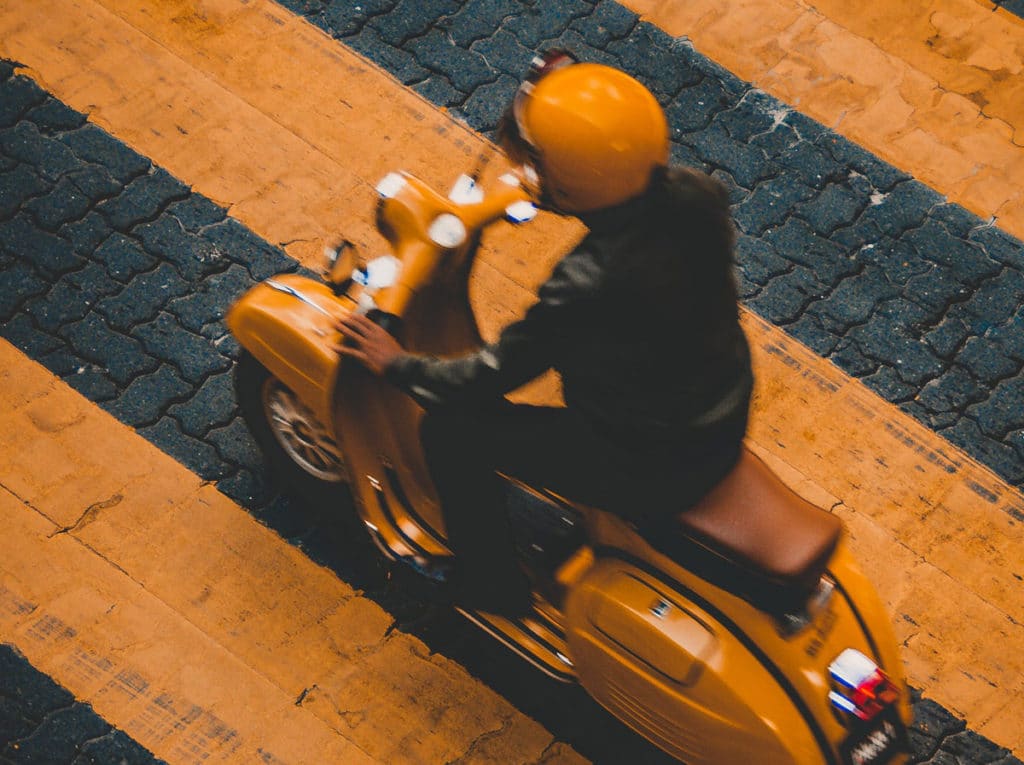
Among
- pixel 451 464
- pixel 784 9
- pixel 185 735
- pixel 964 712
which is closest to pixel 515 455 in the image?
pixel 451 464

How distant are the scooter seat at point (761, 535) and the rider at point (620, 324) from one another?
0.05 metres

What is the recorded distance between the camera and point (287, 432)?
3623 millimetres

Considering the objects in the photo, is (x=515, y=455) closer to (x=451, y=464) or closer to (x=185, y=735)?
(x=451, y=464)

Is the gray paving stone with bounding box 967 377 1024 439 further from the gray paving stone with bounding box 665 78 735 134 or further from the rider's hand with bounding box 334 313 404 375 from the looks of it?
the rider's hand with bounding box 334 313 404 375

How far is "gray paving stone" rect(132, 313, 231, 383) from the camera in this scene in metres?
4.16

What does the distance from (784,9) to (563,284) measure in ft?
11.6

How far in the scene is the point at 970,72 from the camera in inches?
205

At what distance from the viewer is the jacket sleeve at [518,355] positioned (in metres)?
2.37

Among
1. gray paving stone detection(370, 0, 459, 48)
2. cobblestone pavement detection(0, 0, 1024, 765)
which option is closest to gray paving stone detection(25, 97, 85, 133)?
cobblestone pavement detection(0, 0, 1024, 765)

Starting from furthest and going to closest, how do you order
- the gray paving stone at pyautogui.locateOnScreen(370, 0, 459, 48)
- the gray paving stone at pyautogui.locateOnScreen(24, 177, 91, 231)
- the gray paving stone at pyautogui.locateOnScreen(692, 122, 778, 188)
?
the gray paving stone at pyautogui.locateOnScreen(370, 0, 459, 48) → the gray paving stone at pyautogui.locateOnScreen(692, 122, 778, 188) → the gray paving stone at pyautogui.locateOnScreen(24, 177, 91, 231)

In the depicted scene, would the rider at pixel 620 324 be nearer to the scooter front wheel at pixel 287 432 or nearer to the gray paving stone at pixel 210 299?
the scooter front wheel at pixel 287 432

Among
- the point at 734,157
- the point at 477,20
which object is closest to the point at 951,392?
the point at 734,157

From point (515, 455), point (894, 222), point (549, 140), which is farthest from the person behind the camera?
point (894, 222)

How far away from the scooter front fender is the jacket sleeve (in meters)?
0.42
